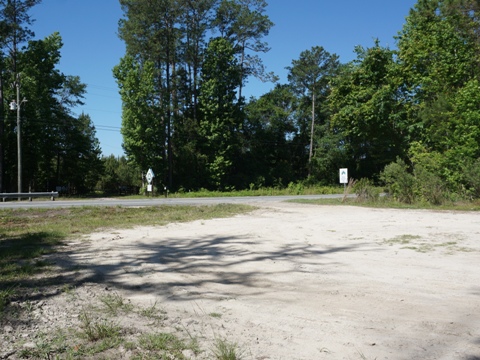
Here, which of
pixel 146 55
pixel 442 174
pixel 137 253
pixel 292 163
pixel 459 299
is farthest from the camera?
pixel 292 163

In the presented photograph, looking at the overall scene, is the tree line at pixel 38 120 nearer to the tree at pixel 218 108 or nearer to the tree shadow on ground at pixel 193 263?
the tree at pixel 218 108

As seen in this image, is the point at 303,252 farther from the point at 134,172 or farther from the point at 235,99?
the point at 134,172

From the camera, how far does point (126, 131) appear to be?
40.2 m

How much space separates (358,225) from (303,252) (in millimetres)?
5425

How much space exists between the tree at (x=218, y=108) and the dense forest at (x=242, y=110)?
14cm

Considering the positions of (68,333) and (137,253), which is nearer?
(68,333)

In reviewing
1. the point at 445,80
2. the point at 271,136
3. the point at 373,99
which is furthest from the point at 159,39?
the point at 445,80

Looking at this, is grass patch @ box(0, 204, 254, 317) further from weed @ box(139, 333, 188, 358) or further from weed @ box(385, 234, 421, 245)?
weed @ box(385, 234, 421, 245)

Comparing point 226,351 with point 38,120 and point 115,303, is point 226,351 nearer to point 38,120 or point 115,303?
point 115,303

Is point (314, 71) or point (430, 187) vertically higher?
point (314, 71)

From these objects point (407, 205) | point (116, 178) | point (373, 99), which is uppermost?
point (373, 99)

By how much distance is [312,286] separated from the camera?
595cm

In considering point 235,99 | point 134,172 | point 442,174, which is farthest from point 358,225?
point 134,172

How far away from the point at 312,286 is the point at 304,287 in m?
0.14
